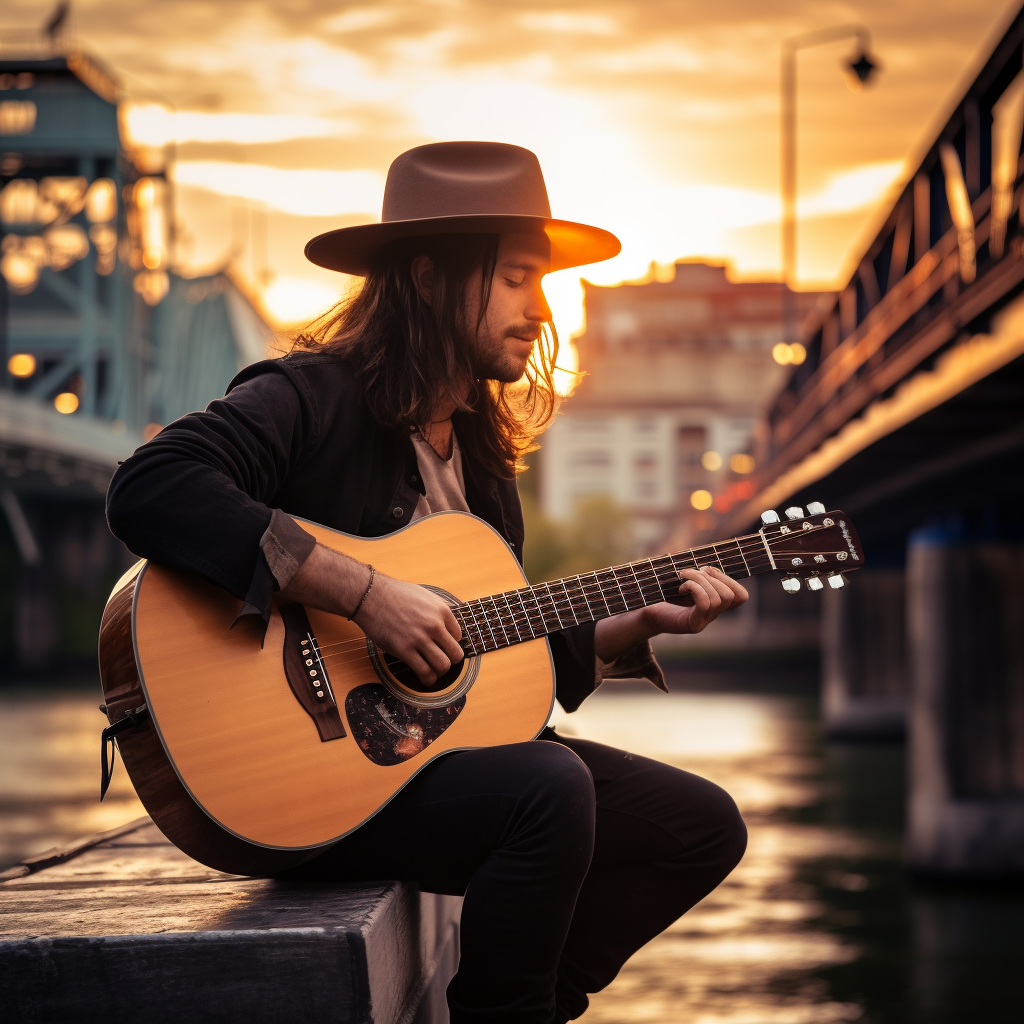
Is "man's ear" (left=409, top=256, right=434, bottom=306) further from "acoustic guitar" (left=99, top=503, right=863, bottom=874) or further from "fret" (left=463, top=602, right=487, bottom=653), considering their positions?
"fret" (left=463, top=602, right=487, bottom=653)

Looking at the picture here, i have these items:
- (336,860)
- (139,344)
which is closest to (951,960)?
(336,860)

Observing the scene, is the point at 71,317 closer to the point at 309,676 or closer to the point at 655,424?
the point at 655,424

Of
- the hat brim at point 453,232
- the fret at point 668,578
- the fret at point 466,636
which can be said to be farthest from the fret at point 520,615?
the hat brim at point 453,232

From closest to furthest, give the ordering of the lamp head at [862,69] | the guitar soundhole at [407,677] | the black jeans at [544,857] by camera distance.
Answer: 1. the black jeans at [544,857]
2. the guitar soundhole at [407,677]
3. the lamp head at [862,69]

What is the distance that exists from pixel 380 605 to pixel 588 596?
56 centimetres

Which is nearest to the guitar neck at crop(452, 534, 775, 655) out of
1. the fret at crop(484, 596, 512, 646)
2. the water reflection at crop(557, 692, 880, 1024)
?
the fret at crop(484, 596, 512, 646)

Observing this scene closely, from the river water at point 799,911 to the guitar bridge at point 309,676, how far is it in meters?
3.77

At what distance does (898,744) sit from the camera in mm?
28125

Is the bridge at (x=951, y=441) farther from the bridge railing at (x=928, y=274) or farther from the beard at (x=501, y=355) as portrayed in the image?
the beard at (x=501, y=355)

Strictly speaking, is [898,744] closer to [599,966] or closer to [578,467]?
[599,966]

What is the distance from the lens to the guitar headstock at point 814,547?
3.29 m

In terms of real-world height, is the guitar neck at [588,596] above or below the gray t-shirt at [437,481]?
below

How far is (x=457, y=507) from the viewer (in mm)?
3293

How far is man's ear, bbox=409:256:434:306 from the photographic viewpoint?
3229 mm
